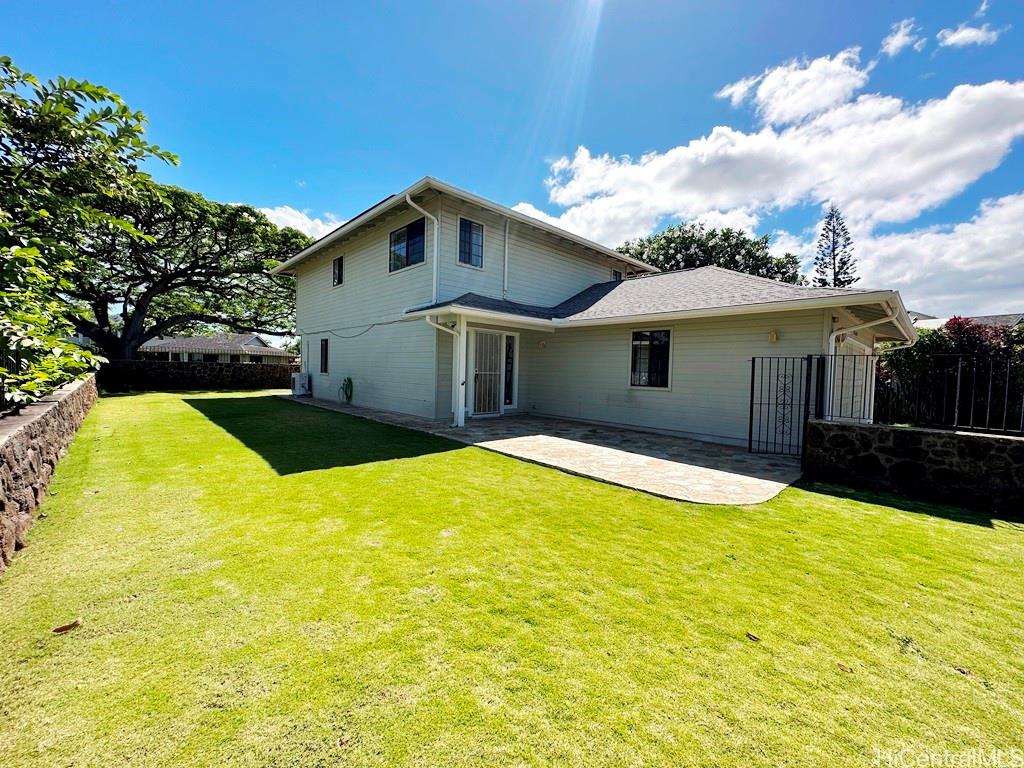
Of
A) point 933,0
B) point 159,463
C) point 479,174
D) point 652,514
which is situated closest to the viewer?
point 652,514

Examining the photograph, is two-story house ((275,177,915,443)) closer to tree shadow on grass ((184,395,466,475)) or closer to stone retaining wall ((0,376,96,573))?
tree shadow on grass ((184,395,466,475))

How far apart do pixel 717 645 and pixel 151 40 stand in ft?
39.7

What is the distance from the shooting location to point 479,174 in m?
13.7

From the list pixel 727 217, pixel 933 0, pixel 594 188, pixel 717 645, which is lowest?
pixel 717 645

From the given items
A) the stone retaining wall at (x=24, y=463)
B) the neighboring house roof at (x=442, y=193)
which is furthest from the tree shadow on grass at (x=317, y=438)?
the neighboring house roof at (x=442, y=193)

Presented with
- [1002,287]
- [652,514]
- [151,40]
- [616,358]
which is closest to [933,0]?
[616,358]

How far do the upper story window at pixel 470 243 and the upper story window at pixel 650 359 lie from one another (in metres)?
4.40

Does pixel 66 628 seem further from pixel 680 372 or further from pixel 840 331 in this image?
pixel 840 331

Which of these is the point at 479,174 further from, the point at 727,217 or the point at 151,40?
the point at 727,217

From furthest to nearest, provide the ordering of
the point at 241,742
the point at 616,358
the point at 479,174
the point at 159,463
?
the point at 479,174
the point at 616,358
the point at 159,463
the point at 241,742

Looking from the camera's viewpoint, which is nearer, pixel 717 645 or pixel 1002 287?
pixel 717 645

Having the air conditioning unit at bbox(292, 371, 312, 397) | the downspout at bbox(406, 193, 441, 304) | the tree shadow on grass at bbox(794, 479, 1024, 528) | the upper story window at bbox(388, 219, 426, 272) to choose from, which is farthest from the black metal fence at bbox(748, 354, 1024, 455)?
the air conditioning unit at bbox(292, 371, 312, 397)

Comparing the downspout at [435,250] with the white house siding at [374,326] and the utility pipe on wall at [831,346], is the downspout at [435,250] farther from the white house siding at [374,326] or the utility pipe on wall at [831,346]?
the utility pipe on wall at [831,346]

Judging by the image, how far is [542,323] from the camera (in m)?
10.0
